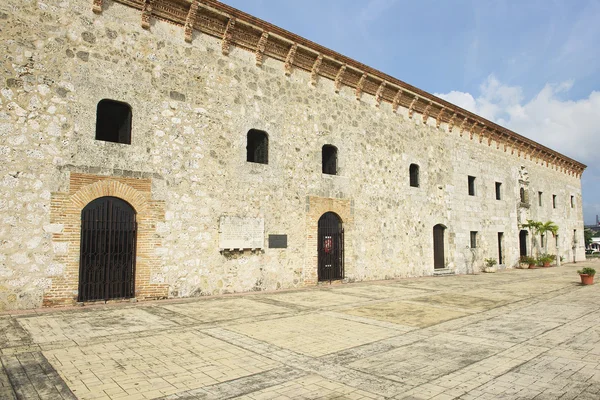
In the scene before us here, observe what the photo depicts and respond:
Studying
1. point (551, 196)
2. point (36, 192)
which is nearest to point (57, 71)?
point (36, 192)

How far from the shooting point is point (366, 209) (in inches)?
578

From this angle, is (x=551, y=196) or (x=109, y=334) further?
(x=551, y=196)

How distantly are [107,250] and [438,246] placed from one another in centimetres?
1392

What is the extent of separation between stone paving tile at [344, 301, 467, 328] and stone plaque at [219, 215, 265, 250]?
3754 millimetres

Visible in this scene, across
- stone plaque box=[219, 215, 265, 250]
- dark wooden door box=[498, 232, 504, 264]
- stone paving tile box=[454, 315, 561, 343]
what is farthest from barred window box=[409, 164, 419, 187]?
stone paving tile box=[454, 315, 561, 343]

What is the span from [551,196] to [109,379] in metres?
31.1

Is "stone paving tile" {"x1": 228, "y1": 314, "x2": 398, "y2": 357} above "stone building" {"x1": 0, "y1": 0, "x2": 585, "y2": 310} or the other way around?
the other way around

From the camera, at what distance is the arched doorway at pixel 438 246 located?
17719 millimetres

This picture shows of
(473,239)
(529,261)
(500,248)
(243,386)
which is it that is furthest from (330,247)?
(529,261)

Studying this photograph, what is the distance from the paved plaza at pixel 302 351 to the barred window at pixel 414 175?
27.5 ft

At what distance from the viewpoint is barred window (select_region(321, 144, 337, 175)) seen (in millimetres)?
13961

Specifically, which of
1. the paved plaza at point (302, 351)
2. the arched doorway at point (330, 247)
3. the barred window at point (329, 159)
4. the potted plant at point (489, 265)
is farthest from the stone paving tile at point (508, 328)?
the potted plant at point (489, 265)

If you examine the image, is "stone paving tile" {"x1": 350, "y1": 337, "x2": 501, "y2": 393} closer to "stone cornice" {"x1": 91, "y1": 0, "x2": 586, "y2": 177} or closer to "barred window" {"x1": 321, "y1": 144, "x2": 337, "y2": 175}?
"barred window" {"x1": 321, "y1": 144, "x2": 337, "y2": 175}

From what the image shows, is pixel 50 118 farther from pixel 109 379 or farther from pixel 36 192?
pixel 109 379
